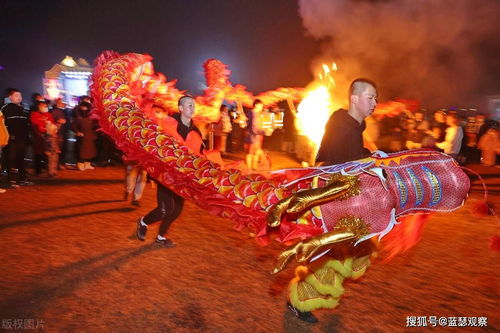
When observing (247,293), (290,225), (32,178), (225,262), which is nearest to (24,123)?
(32,178)

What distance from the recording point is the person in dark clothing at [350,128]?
281cm

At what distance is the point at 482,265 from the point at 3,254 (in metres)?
5.19

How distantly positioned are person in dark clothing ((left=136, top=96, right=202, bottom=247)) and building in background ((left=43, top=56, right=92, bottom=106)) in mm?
27851

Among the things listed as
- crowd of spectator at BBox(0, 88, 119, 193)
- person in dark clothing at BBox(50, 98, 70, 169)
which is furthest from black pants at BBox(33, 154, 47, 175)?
person in dark clothing at BBox(50, 98, 70, 169)

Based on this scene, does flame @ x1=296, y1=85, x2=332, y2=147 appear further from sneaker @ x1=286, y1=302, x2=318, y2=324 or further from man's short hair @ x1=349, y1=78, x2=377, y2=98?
sneaker @ x1=286, y1=302, x2=318, y2=324

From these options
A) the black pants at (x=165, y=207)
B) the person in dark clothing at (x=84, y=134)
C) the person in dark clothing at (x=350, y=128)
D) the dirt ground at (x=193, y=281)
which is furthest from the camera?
the person in dark clothing at (x=84, y=134)

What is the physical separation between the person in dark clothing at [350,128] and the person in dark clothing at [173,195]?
1.65 meters

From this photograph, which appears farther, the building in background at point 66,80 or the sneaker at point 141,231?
the building in background at point 66,80

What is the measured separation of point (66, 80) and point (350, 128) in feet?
104

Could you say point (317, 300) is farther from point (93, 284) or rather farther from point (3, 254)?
point (3, 254)

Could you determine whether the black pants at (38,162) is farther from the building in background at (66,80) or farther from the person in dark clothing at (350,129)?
the building in background at (66,80)

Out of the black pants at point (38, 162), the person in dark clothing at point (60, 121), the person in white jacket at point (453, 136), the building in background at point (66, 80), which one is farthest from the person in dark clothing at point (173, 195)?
the building in background at point (66, 80)

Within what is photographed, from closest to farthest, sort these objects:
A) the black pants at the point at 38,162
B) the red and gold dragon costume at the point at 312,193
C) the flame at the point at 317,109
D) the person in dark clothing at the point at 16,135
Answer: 1. the red and gold dragon costume at the point at 312,193
2. the person in dark clothing at the point at 16,135
3. the black pants at the point at 38,162
4. the flame at the point at 317,109

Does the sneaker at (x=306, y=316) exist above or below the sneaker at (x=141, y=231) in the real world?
below
